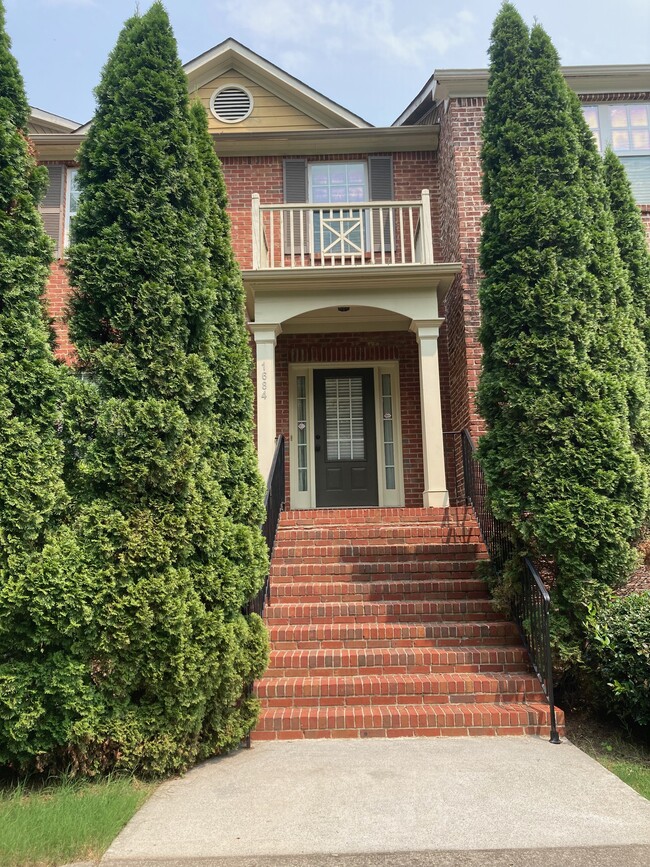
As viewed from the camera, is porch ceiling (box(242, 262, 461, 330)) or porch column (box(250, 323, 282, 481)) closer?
porch column (box(250, 323, 282, 481))

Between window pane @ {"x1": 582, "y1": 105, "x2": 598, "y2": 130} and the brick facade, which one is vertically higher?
window pane @ {"x1": 582, "y1": 105, "x2": 598, "y2": 130}

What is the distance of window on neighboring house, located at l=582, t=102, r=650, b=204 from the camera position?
943 cm

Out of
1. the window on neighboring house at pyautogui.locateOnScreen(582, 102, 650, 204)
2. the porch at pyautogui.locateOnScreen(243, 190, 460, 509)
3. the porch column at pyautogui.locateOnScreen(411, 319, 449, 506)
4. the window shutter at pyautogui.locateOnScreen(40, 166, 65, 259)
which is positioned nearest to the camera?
the porch column at pyautogui.locateOnScreen(411, 319, 449, 506)

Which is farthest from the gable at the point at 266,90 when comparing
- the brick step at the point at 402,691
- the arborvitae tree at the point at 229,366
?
the brick step at the point at 402,691

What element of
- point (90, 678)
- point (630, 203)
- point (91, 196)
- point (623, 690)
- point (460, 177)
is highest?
point (460, 177)

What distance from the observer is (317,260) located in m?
9.62

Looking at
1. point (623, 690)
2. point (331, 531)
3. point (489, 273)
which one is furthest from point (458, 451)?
point (623, 690)

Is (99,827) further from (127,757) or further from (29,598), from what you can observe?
(29,598)

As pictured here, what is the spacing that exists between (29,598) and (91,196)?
2663 millimetres

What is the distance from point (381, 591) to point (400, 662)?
37.6 inches

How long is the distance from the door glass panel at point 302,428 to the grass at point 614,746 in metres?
5.52

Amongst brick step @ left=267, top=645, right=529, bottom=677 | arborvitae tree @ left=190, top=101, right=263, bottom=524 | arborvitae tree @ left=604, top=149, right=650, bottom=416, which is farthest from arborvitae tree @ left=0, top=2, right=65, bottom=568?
arborvitae tree @ left=604, top=149, right=650, bottom=416

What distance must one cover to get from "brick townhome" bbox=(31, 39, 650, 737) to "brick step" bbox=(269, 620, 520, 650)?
0.5 inches

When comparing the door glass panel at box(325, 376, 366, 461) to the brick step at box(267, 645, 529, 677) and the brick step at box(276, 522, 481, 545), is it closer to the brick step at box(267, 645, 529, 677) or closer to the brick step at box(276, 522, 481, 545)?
the brick step at box(276, 522, 481, 545)
